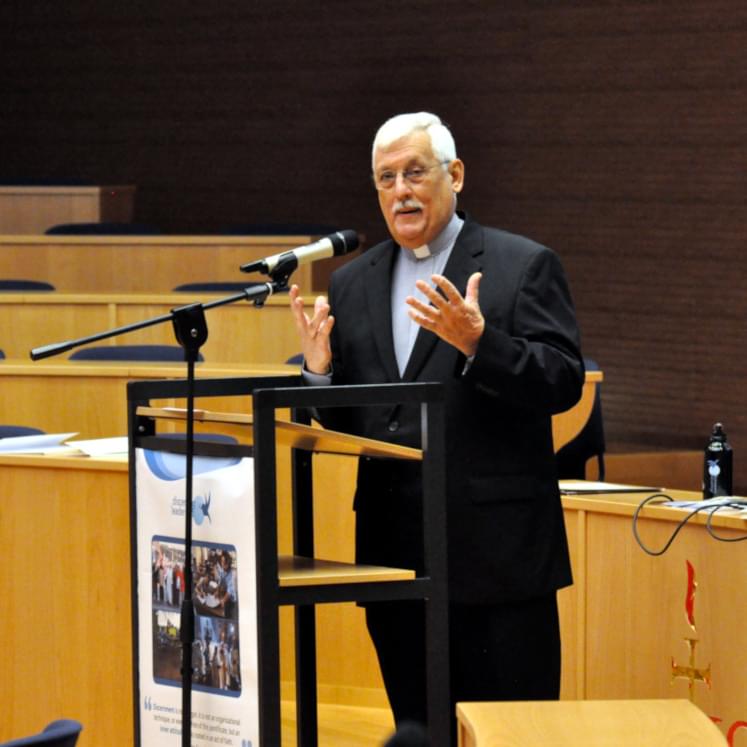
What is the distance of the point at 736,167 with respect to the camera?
24.4ft

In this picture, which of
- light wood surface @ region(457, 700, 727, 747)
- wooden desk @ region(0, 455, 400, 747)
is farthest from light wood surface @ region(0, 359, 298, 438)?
light wood surface @ region(457, 700, 727, 747)

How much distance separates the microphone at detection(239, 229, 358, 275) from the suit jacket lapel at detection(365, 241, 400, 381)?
90 mm

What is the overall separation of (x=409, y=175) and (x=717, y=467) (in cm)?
108

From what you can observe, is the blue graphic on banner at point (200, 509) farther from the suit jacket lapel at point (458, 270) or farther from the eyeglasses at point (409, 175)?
the eyeglasses at point (409, 175)

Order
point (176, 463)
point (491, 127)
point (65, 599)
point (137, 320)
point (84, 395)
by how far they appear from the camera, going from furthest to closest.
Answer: point (491, 127) → point (137, 320) → point (84, 395) → point (65, 599) → point (176, 463)

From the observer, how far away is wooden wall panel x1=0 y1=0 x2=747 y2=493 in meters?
7.56

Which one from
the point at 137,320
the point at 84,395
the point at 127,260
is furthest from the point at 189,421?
the point at 127,260

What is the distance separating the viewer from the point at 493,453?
245 centimetres

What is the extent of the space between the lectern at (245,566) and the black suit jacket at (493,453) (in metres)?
0.18

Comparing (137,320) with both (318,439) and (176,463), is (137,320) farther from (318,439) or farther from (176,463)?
(318,439)

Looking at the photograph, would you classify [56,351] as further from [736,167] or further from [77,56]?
[77,56]

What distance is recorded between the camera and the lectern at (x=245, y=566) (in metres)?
2.12

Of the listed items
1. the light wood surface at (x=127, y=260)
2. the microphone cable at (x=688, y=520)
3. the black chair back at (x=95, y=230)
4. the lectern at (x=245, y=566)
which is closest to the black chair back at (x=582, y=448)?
the light wood surface at (x=127, y=260)

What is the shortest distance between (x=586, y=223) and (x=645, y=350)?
0.78 m
